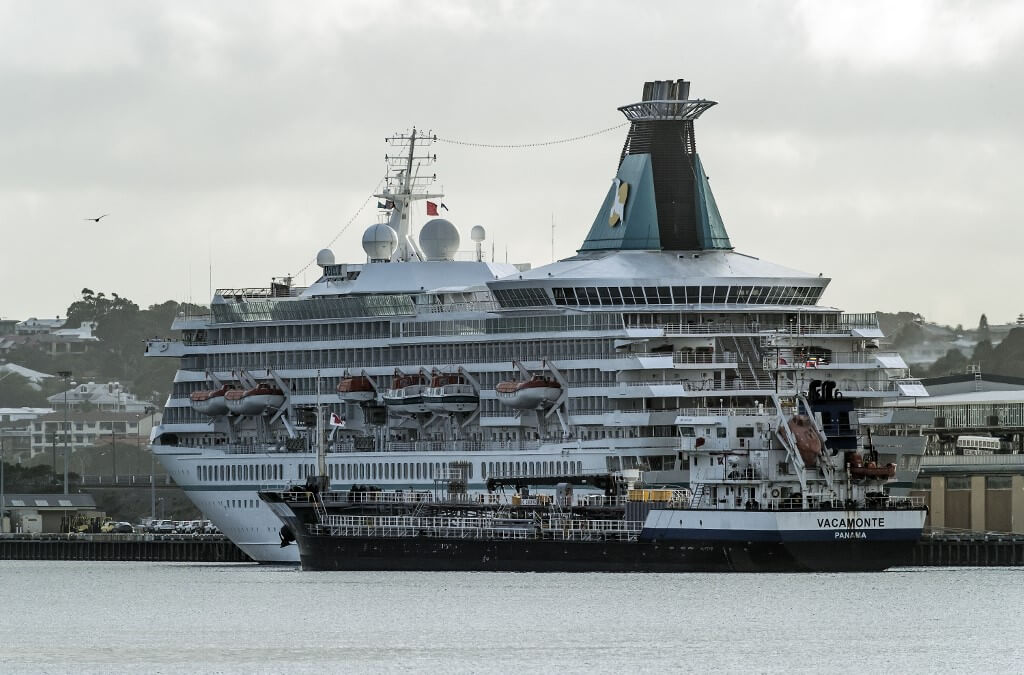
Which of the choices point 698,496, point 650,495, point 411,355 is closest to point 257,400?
point 411,355

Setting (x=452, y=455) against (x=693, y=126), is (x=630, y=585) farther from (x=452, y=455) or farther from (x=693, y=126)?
(x=693, y=126)

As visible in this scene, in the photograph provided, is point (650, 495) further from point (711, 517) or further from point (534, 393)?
point (534, 393)

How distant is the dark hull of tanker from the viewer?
102 metres

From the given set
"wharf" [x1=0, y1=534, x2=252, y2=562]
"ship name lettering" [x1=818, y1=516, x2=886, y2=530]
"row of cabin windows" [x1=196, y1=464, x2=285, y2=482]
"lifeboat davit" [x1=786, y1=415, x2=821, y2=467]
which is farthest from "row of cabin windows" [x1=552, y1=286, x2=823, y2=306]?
"wharf" [x1=0, y1=534, x2=252, y2=562]

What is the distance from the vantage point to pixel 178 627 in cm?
9169

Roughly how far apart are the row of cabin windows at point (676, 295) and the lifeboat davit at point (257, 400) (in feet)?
53.2

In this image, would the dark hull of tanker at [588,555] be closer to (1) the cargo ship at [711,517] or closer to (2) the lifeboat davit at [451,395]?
(1) the cargo ship at [711,517]

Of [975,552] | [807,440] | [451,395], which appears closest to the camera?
[807,440]

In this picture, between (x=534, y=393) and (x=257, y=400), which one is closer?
(x=534, y=393)

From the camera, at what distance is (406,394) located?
403ft

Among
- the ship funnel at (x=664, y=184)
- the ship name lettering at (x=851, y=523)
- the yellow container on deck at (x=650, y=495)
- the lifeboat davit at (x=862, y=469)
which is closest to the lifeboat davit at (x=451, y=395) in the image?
the ship funnel at (x=664, y=184)

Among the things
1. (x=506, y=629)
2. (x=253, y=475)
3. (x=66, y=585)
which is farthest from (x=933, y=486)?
(x=506, y=629)

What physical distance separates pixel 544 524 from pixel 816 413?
478 inches

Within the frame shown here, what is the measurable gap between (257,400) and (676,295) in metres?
21.8
